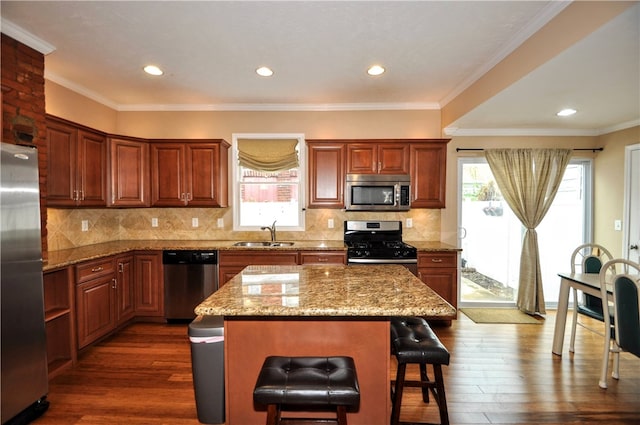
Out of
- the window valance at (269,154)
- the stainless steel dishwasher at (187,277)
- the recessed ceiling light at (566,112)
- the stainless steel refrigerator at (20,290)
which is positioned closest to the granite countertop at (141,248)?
the stainless steel dishwasher at (187,277)

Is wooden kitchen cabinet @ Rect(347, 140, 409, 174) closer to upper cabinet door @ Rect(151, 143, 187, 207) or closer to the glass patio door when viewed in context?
the glass patio door

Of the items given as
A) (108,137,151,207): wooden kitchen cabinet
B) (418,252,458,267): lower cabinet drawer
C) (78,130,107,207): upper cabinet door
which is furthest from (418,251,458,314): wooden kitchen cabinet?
(78,130,107,207): upper cabinet door

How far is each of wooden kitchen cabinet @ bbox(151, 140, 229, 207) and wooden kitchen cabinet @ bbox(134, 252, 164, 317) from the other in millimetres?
698

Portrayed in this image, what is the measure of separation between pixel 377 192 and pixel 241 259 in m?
1.82

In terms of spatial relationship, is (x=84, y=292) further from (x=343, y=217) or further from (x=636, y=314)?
(x=636, y=314)

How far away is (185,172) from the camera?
3676 mm

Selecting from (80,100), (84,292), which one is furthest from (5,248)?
(80,100)

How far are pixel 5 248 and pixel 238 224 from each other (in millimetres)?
2462

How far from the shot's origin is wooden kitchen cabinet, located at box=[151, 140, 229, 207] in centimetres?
366

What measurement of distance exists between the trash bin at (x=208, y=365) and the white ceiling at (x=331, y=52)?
2101 mm

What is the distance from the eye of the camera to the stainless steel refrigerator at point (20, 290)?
5.73 ft

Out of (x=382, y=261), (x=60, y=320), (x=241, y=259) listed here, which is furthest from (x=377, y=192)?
(x=60, y=320)

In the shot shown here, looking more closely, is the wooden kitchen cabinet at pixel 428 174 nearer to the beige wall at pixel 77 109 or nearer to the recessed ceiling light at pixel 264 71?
the recessed ceiling light at pixel 264 71

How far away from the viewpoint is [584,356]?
9.05 ft
